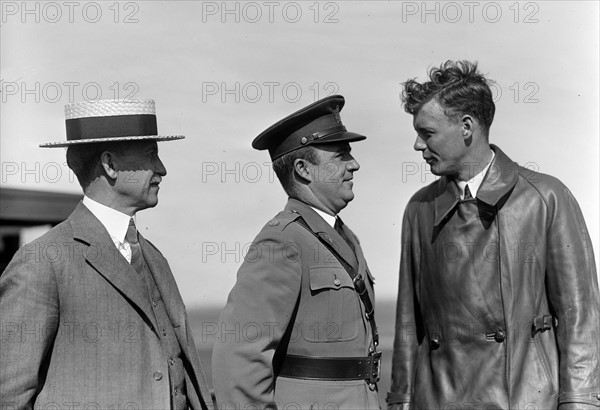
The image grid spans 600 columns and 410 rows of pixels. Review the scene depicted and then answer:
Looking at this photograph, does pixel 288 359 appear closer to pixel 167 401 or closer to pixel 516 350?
pixel 167 401

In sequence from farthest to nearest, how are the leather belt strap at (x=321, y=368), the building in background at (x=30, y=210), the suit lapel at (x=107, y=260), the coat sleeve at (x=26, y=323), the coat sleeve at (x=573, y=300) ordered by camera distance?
the building in background at (x=30, y=210) → the coat sleeve at (x=573, y=300) → the leather belt strap at (x=321, y=368) → the suit lapel at (x=107, y=260) → the coat sleeve at (x=26, y=323)

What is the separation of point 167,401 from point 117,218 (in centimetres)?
62

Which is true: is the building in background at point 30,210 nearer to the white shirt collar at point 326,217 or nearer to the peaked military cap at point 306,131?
the peaked military cap at point 306,131

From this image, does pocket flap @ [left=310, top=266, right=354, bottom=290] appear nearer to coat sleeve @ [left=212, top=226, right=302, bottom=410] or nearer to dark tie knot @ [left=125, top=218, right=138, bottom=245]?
coat sleeve @ [left=212, top=226, right=302, bottom=410]

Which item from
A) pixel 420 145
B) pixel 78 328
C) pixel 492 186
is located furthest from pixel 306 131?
pixel 78 328

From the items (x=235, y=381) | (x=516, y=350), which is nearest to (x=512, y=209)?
(x=516, y=350)

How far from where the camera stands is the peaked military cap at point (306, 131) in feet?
13.4

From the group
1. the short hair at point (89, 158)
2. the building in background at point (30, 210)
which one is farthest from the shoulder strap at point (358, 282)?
the building in background at point (30, 210)

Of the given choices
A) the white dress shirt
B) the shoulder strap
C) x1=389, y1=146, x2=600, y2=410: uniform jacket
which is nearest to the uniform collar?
x1=389, y1=146, x2=600, y2=410: uniform jacket

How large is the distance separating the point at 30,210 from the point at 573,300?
142 inches

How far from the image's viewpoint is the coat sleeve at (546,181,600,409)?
4191 millimetres

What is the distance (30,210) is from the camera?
21.6 ft

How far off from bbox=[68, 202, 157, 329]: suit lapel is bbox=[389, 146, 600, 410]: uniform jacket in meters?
1.43

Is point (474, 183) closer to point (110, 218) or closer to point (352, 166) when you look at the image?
point (352, 166)
